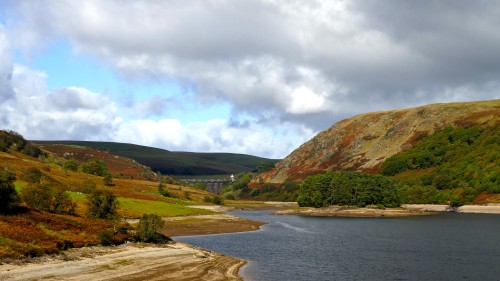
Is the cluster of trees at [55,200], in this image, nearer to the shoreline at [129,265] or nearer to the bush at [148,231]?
the bush at [148,231]

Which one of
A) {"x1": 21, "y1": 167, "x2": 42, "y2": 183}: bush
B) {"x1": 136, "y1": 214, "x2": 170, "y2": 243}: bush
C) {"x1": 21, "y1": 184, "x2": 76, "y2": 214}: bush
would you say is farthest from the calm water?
{"x1": 21, "y1": 167, "x2": 42, "y2": 183}: bush

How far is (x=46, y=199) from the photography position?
3238 inches

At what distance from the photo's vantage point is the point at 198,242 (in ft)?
310

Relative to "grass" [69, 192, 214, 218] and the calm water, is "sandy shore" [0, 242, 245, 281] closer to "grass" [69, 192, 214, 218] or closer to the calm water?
the calm water

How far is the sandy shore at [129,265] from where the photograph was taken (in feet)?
161

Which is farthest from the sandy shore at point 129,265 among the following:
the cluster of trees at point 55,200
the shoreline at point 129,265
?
the cluster of trees at point 55,200

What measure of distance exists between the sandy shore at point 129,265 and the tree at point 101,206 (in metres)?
21.1

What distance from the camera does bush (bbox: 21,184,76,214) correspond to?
262 feet

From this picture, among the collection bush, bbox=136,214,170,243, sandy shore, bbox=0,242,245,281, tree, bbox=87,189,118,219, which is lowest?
sandy shore, bbox=0,242,245,281

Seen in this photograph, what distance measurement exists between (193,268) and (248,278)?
748cm

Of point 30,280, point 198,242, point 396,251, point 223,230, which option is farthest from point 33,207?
point 396,251

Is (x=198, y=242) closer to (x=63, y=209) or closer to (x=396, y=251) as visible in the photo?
(x=63, y=209)

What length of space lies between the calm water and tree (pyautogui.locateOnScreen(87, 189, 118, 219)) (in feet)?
54.8

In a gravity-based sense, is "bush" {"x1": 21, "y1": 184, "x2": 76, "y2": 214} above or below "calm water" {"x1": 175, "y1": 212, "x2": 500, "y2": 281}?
above
